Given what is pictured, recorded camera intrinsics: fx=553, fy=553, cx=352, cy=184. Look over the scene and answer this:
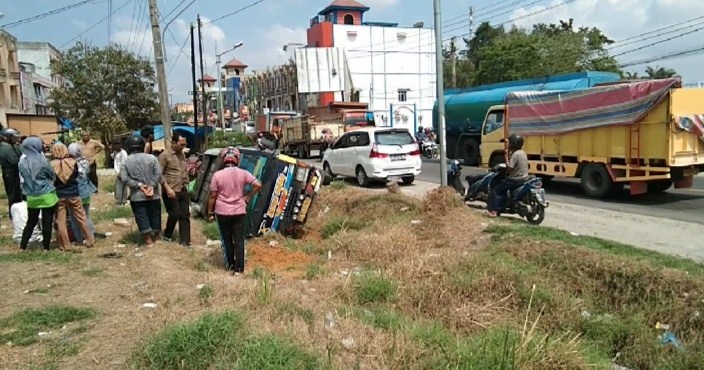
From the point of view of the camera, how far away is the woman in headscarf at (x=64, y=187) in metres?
7.39

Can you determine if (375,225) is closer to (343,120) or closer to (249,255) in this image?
(249,255)

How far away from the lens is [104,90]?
102 ft

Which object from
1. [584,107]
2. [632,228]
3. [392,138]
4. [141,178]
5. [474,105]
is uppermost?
[474,105]

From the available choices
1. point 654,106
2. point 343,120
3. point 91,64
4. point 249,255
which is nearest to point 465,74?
point 343,120

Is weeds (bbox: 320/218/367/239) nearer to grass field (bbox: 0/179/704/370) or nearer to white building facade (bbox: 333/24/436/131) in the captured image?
grass field (bbox: 0/179/704/370)

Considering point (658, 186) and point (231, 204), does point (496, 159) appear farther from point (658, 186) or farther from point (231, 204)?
point (231, 204)

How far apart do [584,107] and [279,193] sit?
771 centimetres

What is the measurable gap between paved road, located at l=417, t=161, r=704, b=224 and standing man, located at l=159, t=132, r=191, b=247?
817cm

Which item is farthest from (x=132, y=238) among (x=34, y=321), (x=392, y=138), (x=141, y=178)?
(x=392, y=138)

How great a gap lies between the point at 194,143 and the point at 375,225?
24724 mm

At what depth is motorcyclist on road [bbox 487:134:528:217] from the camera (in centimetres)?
906

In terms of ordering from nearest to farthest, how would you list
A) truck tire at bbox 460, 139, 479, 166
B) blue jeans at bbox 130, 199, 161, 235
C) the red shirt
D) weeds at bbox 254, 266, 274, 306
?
weeds at bbox 254, 266, 274, 306 → the red shirt → blue jeans at bbox 130, 199, 161, 235 → truck tire at bbox 460, 139, 479, 166

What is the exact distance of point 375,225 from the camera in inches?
346

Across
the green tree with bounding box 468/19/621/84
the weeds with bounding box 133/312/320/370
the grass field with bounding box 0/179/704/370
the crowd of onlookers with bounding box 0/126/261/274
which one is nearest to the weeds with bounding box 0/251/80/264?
the grass field with bounding box 0/179/704/370
